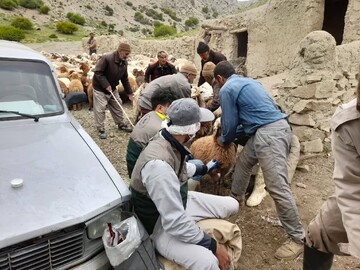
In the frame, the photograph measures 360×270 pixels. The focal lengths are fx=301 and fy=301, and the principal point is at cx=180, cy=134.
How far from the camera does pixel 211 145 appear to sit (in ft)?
12.6

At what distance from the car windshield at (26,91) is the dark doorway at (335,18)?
10.9 m

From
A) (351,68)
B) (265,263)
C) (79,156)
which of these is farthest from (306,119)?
(79,156)

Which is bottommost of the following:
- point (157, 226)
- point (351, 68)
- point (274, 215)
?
point (274, 215)

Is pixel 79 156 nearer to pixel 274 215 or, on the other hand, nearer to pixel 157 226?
pixel 157 226

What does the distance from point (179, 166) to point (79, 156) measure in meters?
0.81

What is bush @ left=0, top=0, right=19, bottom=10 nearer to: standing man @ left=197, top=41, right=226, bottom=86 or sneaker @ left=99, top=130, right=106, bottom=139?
sneaker @ left=99, top=130, right=106, bottom=139

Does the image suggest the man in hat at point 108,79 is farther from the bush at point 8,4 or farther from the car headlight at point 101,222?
the bush at point 8,4

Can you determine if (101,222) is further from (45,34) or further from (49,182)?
(45,34)

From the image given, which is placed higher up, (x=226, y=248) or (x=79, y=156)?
(x=79, y=156)

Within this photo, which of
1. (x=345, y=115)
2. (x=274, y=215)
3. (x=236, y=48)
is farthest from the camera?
(x=236, y=48)

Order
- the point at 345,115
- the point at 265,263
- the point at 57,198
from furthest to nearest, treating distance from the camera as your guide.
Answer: the point at 265,263 < the point at 57,198 < the point at 345,115

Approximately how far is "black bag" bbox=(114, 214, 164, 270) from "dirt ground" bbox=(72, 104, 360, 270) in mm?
1182

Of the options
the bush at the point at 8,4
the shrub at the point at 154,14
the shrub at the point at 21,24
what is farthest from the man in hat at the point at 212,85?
the shrub at the point at 154,14

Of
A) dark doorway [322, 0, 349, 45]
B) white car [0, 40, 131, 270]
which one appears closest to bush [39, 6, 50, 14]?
dark doorway [322, 0, 349, 45]
